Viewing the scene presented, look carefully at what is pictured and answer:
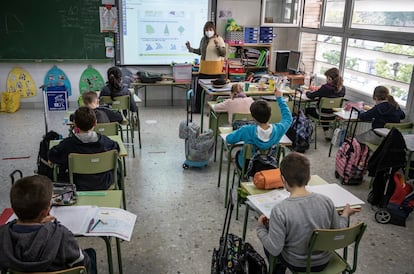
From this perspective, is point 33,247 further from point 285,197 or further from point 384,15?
point 384,15

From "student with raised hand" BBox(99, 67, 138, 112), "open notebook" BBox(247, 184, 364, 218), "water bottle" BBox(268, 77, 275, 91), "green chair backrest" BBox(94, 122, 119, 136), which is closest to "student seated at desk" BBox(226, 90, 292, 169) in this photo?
"open notebook" BBox(247, 184, 364, 218)

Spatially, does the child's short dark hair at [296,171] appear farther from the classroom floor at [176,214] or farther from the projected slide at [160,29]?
the projected slide at [160,29]

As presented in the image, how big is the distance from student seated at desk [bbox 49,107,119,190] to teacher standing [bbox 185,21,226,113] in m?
4.09

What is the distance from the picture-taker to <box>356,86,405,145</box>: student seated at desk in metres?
4.38

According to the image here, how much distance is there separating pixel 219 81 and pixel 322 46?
2.61 meters

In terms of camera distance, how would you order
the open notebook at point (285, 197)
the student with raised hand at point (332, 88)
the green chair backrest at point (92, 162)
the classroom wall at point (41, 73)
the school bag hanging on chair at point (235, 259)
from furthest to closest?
1. the classroom wall at point (41, 73)
2. the student with raised hand at point (332, 88)
3. the green chair backrest at point (92, 162)
4. the open notebook at point (285, 197)
5. the school bag hanging on chair at point (235, 259)

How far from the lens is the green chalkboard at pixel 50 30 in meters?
6.54

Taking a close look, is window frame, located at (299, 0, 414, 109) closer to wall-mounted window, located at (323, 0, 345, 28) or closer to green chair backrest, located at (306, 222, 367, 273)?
wall-mounted window, located at (323, 0, 345, 28)

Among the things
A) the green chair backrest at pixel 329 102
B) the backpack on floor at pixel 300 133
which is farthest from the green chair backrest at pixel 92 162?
the green chair backrest at pixel 329 102

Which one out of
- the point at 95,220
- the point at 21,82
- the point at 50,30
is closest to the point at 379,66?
the point at 95,220

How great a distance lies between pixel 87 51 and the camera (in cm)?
698

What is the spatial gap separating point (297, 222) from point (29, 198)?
1.23m

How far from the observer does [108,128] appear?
3.76 meters

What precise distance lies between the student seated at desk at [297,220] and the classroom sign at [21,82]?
6.28 metres
